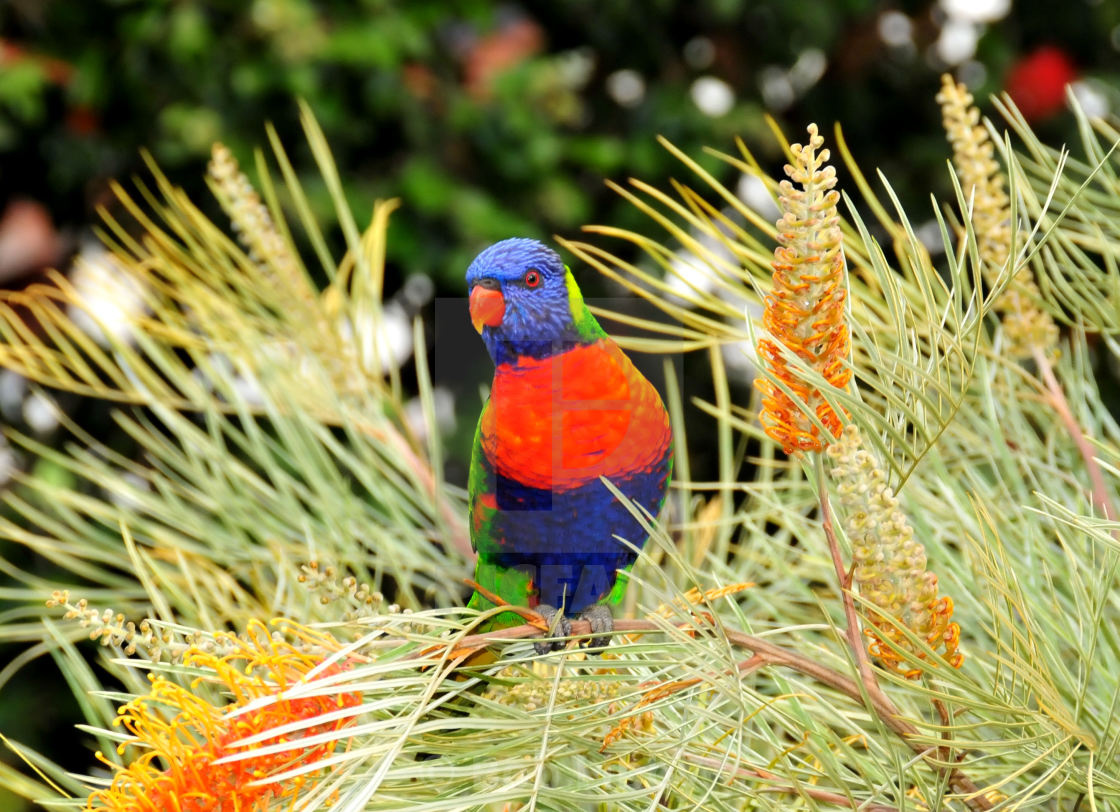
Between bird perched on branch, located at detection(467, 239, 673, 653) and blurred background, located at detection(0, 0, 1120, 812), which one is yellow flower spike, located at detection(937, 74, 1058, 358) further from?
blurred background, located at detection(0, 0, 1120, 812)

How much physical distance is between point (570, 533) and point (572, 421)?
0.06 metres

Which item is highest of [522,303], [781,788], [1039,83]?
[1039,83]

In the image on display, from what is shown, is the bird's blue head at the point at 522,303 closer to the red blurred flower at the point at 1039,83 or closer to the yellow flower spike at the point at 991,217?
the yellow flower spike at the point at 991,217

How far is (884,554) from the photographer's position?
0.99ft

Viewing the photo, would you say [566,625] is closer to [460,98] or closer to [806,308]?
[806,308]

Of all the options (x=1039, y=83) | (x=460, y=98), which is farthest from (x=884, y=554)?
(x=1039, y=83)

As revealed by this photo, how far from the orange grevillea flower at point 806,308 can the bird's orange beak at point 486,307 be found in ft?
0.69

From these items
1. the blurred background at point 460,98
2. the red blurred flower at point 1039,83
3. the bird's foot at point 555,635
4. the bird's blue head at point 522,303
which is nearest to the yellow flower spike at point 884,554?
the bird's foot at point 555,635

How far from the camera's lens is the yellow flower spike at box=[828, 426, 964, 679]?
293 mm

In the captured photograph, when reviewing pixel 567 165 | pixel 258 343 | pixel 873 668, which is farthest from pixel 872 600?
pixel 567 165

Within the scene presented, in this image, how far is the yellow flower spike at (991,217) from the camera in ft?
1.38

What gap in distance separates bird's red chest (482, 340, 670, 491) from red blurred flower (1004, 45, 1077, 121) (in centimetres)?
121

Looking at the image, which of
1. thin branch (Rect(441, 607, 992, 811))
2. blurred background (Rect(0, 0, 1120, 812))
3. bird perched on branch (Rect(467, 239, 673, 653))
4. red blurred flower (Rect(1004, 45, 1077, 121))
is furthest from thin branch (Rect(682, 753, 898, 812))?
red blurred flower (Rect(1004, 45, 1077, 121))

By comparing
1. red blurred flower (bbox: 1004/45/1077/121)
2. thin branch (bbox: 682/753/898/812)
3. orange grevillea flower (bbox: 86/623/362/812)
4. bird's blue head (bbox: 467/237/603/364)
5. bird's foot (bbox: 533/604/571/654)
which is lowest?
thin branch (bbox: 682/753/898/812)
